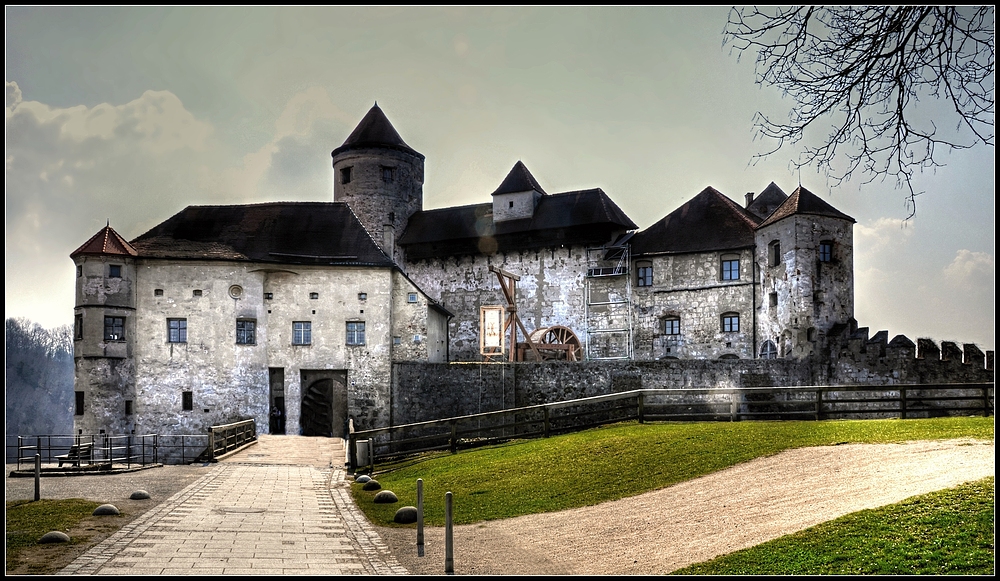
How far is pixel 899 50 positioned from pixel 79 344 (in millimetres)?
36799

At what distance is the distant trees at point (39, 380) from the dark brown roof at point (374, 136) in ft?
128

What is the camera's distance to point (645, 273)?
4269cm

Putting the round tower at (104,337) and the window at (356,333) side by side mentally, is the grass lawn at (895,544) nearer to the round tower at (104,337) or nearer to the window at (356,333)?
the window at (356,333)

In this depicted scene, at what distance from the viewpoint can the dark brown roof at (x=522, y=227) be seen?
45188mm

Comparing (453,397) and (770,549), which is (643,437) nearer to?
(770,549)

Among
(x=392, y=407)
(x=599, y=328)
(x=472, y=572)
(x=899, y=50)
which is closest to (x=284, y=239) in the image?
(x=392, y=407)

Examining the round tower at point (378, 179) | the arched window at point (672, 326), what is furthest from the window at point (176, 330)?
the arched window at point (672, 326)

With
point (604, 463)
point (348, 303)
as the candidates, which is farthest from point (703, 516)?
point (348, 303)

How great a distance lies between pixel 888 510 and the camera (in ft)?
34.8

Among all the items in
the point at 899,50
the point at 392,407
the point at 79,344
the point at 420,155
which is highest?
the point at 420,155

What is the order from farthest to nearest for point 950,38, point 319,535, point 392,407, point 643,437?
point 392,407 < point 643,437 < point 319,535 < point 950,38

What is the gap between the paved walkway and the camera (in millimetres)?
10336

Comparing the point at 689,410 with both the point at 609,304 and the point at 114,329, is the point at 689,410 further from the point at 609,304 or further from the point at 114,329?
the point at 114,329

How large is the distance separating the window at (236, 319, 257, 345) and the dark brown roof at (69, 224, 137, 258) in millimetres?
5508
